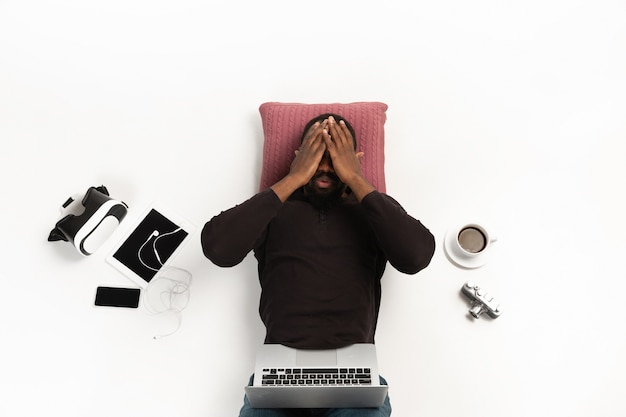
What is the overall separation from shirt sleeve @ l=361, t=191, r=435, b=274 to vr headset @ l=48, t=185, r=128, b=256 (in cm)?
97

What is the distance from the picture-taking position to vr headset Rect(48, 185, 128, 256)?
5.32ft

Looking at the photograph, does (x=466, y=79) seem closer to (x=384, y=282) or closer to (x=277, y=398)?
(x=384, y=282)

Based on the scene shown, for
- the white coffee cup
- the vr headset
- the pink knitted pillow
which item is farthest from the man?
the vr headset

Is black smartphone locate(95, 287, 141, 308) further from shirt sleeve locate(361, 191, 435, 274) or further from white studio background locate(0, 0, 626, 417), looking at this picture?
shirt sleeve locate(361, 191, 435, 274)

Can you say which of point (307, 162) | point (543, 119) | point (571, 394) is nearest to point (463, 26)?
point (543, 119)

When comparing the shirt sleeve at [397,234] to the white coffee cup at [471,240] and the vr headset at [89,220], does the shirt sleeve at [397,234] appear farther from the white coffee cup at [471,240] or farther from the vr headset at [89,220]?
the vr headset at [89,220]

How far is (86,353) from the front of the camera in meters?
1.57

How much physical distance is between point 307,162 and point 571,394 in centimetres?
120

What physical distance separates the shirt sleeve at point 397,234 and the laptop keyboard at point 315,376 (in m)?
0.36

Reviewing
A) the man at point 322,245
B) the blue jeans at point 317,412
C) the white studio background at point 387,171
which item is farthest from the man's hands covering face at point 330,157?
the blue jeans at point 317,412

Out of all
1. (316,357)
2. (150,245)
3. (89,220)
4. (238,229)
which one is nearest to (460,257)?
(316,357)

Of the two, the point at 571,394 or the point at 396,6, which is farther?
the point at 396,6

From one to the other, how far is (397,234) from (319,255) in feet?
0.87

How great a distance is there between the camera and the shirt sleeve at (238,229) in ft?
4.39
